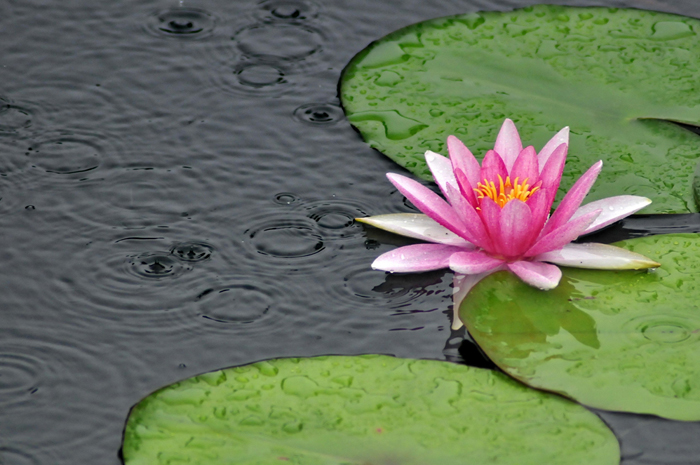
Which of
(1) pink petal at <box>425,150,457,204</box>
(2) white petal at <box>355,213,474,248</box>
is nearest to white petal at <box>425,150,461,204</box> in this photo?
(1) pink petal at <box>425,150,457,204</box>

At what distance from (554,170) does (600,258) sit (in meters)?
0.31

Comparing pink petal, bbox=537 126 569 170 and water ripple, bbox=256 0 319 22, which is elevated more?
pink petal, bbox=537 126 569 170

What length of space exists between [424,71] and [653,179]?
1.06m

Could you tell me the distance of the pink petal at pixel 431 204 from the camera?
2.53m

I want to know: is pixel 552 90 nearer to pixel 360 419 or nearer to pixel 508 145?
pixel 508 145

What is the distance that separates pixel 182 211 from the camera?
9.30ft

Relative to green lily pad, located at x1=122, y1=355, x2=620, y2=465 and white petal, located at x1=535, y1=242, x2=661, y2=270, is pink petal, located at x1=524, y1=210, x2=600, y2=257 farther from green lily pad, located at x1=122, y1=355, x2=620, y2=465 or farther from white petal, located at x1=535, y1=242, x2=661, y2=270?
green lily pad, located at x1=122, y1=355, x2=620, y2=465

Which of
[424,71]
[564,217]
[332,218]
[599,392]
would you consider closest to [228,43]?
[424,71]

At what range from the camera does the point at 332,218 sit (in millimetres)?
2834

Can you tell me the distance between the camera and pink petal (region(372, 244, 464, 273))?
2.53 meters

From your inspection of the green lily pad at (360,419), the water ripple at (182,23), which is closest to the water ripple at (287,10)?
the water ripple at (182,23)

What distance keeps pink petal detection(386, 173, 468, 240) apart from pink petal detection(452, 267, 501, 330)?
0.15 m

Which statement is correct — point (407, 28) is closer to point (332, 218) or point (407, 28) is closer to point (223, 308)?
point (332, 218)

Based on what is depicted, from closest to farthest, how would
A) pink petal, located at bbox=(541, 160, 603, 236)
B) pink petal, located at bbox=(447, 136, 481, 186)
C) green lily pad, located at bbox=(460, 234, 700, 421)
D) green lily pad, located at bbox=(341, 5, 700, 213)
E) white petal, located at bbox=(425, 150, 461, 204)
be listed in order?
green lily pad, located at bbox=(460, 234, 700, 421), pink petal, located at bbox=(541, 160, 603, 236), pink petal, located at bbox=(447, 136, 481, 186), white petal, located at bbox=(425, 150, 461, 204), green lily pad, located at bbox=(341, 5, 700, 213)
